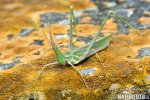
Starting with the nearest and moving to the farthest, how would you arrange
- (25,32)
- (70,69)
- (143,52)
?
(70,69), (143,52), (25,32)

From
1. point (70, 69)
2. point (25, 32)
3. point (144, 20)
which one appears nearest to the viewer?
point (70, 69)

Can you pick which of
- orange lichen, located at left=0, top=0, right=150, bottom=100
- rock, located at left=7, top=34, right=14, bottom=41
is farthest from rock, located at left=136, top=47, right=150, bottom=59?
rock, located at left=7, top=34, right=14, bottom=41

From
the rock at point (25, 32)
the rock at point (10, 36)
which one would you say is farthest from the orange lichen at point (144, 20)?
the rock at point (10, 36)

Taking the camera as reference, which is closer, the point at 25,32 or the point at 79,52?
the point at 79,52

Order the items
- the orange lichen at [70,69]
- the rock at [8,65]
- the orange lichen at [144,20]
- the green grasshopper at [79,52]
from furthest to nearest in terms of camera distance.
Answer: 1. the orange lichen at [144,20]
2. the rock at [8,65]
3. the green grasshopper at [79,52]
4. the orange lichen at [70,69]

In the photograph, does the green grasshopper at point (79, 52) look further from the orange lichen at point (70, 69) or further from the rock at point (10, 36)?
the rock at point (10, 36)

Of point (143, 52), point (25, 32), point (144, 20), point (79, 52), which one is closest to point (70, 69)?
point (79, 52)

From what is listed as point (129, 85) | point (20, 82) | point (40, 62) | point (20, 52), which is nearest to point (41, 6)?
point (20, 52)

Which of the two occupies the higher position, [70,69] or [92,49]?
[92,49]

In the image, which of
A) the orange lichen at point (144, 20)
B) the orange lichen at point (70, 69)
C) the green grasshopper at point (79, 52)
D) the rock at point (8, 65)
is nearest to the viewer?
the orange lichen at point (70, 69)

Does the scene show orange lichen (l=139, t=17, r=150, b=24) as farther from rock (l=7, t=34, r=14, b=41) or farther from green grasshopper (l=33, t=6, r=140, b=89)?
rock (l=7, t=34, r=14, b=41)

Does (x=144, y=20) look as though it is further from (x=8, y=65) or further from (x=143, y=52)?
(x=8, y=65)
